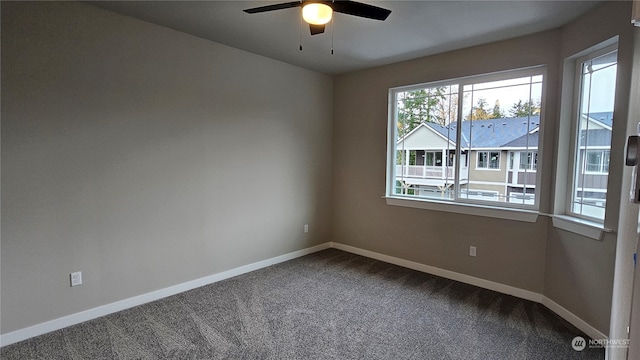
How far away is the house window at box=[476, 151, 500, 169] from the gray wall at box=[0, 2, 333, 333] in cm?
229

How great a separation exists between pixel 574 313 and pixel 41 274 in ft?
13.9

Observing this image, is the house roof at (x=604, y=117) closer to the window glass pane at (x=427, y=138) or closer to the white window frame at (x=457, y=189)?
the white window frame at (x=457, y=189)

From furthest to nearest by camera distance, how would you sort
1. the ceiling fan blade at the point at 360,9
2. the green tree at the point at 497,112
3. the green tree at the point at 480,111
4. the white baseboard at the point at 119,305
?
the green tree at the point at 480,111 → the green tree at the point at 497,112 → the white baseboard at the point at 119,305 → the ceiling fan blade at the point at 360,9

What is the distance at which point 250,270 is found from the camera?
373 centimetres

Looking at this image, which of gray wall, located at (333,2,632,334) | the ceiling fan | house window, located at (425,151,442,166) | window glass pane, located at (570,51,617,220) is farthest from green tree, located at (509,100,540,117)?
the ceiling fan

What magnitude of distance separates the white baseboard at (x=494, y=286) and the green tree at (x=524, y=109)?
1728 mm

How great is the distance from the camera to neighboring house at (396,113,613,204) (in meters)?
2.55

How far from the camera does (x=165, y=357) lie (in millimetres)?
2125

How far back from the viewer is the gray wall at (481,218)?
94.5 inches

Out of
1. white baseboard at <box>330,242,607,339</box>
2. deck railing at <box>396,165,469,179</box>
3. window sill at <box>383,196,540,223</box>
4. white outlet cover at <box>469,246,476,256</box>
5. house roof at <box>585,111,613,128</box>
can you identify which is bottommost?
white baseboard at <box>330,242,607,339</box>

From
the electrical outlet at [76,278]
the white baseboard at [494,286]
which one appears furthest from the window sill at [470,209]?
the electrical outlet at [76,278]

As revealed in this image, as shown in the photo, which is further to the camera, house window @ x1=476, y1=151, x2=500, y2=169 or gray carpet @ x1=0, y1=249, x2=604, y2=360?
house window @ x1=476, y1=151, x2=500, y2=169

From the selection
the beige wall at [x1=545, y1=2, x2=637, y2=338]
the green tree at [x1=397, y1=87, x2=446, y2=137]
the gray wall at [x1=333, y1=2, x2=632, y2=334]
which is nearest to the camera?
the beige wall at [x1=545, y1=2, x2=637, y2=338]

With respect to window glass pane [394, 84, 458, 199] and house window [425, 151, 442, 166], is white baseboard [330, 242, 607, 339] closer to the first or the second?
window glass pane [394, 84, 458, 199]
